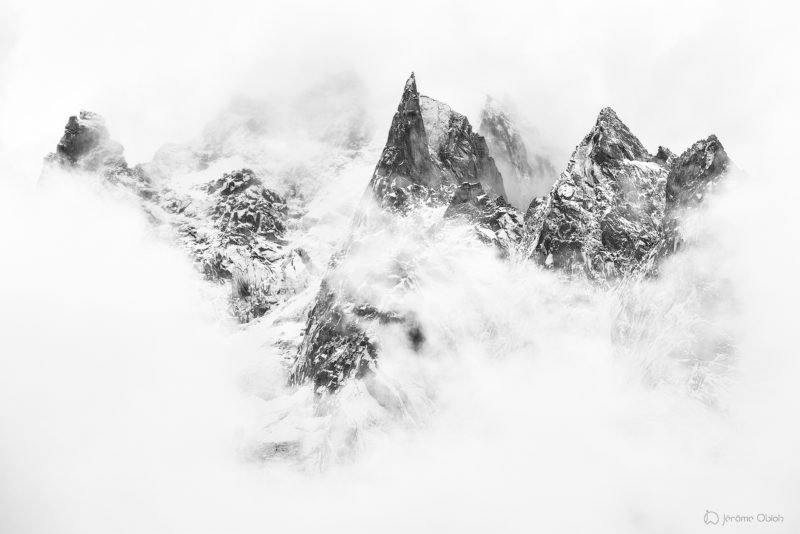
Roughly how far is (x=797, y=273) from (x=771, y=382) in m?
17.3

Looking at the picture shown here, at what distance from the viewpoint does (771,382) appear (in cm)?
14612

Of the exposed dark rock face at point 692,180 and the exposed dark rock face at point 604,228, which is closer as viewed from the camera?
the exposed dark rock face at point 692,180
